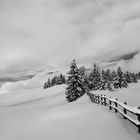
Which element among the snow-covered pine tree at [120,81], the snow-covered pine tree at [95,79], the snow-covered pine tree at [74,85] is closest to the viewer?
the snow-covered pine tree at [74,85]

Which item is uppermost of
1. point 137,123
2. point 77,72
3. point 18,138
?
point 77,72

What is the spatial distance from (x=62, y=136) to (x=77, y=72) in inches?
1177

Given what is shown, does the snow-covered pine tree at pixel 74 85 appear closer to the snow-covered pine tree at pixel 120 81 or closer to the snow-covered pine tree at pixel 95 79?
the snow-covered pine tree at pixel 95 79

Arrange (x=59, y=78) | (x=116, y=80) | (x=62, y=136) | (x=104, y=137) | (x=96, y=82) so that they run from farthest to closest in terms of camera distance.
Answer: (x=59, y=78), (x=116, y=80), (x=96, y=82), (x=62, y=136), (x=104, y=137)

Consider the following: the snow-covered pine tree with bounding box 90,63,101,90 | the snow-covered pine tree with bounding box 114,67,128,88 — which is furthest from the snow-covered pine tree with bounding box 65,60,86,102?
the snow-covered pine tree with bounding box 114,67,128,88

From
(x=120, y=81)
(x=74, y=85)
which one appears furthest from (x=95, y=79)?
(x=74, y=85)

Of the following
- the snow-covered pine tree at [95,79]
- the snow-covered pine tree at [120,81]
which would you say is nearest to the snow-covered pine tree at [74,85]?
the snow-covered pine tree at [95,79]

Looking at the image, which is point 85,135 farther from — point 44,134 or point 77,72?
point 77,72

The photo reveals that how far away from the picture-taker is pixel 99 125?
9.30 metres

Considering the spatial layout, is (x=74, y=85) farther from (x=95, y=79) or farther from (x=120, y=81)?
(x=120, y=81)

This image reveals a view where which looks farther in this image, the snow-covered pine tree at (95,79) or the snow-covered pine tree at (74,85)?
the snow-covered pine tree at (95,79)

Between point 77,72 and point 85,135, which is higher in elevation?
point 77,72

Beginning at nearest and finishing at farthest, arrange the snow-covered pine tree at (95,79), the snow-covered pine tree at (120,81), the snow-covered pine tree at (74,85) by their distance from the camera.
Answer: the snow-covered pine tree at (74,85), the snow-covered pine tree at (95,79), the snow-covered pine tree at (120,81)

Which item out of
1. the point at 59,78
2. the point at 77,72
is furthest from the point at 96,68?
the point at 59,78
